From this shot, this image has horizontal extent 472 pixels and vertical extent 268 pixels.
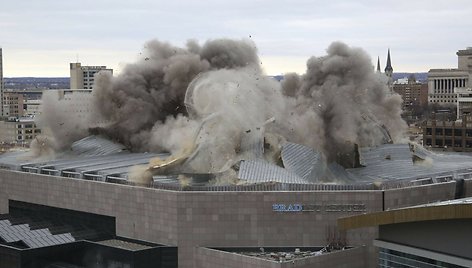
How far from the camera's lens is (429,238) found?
1323 inches

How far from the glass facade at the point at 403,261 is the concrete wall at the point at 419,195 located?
15.8 ft

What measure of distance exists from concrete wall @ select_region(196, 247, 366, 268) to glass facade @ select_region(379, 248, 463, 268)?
11.0 ft

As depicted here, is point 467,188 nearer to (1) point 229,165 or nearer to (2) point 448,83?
(1) point 229,165

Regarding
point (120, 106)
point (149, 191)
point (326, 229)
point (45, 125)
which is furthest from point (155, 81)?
point (326, 229)

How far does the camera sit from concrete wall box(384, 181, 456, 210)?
1585 inches

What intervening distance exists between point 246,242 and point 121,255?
6.66 m

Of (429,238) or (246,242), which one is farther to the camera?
(246,242)

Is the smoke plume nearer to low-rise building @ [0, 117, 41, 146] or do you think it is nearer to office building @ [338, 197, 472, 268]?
office building @ [338, 197, 472, 268]

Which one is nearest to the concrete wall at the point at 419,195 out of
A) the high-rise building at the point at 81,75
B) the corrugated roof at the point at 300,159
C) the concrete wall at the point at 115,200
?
the corrugated roof at the point at 300,159

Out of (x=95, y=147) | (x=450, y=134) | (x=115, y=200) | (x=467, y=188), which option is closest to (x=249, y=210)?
(x=115, y=200)

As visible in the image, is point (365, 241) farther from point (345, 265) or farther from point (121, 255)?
point (121, 255)

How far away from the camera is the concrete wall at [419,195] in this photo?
4025 cm

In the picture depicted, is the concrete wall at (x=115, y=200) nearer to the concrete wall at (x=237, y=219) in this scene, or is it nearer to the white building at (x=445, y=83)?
the concrete wall at (x=237, y=219)

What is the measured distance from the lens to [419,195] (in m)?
41.3
